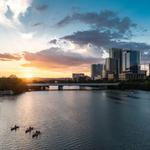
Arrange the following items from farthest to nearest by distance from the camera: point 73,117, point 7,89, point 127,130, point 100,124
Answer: point 7,89 → point 73,117 → point 100,124 → point 127,130

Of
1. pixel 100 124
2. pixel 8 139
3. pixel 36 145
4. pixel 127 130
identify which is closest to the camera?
pixel 36 145

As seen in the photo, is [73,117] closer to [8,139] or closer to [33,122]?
[33,122]

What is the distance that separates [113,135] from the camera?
50.6 meters

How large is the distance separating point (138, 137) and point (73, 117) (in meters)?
24.4

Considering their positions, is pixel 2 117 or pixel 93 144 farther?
pixel 2 117

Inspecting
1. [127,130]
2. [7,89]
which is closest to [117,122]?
[127,130]

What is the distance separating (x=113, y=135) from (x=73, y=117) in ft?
69.9

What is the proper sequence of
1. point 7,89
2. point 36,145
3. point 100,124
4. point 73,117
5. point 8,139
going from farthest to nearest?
point 7,89, point 73,117, point 100,124, point 8,139, point 36,145

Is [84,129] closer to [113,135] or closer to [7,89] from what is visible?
[113,135]

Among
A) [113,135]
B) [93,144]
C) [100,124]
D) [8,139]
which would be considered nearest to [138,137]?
[113,135]

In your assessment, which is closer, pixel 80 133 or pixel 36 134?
pixel 36 134

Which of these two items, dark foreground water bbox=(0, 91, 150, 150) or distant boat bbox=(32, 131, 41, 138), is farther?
distant boat bbox=(32, 131, 41, 138)

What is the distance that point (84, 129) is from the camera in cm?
5538

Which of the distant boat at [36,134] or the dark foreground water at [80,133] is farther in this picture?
the distant boat at [36,134]
